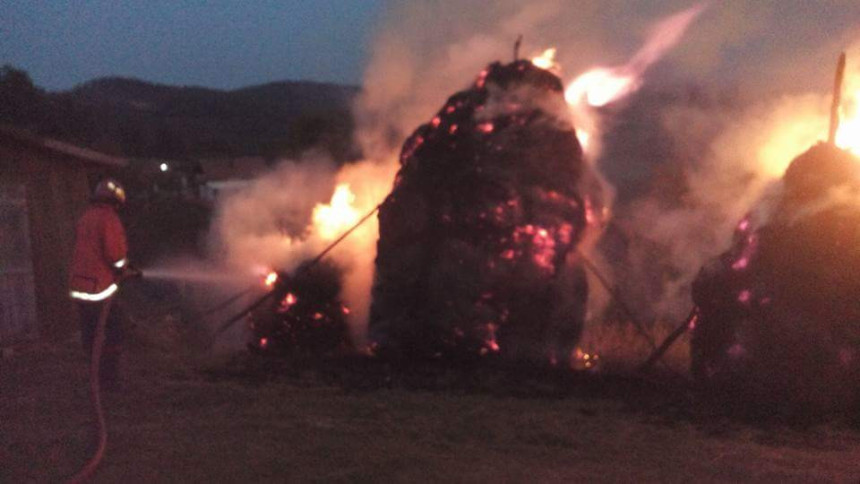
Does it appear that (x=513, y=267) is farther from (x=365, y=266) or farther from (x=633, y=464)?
(x=633, y=464)

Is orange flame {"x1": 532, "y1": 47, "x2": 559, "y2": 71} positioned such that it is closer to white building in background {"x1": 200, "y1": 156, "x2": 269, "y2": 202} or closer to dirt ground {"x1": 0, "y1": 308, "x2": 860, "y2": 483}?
dirt ground {"x1": 0, "y1": 308, "x2": 860, "y2": 483}

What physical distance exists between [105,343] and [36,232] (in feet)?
16.1

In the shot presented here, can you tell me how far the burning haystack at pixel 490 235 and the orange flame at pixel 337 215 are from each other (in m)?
2.64

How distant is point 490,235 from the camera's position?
1159 centimetres

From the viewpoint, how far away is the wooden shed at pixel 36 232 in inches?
481

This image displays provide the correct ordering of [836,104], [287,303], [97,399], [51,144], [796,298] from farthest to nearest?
1. [287,303]
2. [51,144]
3. [836,104]
4. [796,298]
5. [97,399]

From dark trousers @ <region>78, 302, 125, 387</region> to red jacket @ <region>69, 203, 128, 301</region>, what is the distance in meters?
0.14

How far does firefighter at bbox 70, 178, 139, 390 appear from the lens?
28.0 feet

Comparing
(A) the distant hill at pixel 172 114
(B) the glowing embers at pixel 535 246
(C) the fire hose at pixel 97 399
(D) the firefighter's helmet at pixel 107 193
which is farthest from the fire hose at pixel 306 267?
(A) the distant hill at pixel 172 114

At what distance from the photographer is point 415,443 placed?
7086mm

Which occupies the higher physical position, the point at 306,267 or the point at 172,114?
the point at 172,114

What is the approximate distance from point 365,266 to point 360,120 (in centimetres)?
363

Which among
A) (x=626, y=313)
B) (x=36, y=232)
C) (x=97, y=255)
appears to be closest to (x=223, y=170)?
(x=36, y=232)

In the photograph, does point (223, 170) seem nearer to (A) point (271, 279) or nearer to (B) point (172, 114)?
(B) point (172, 114)
